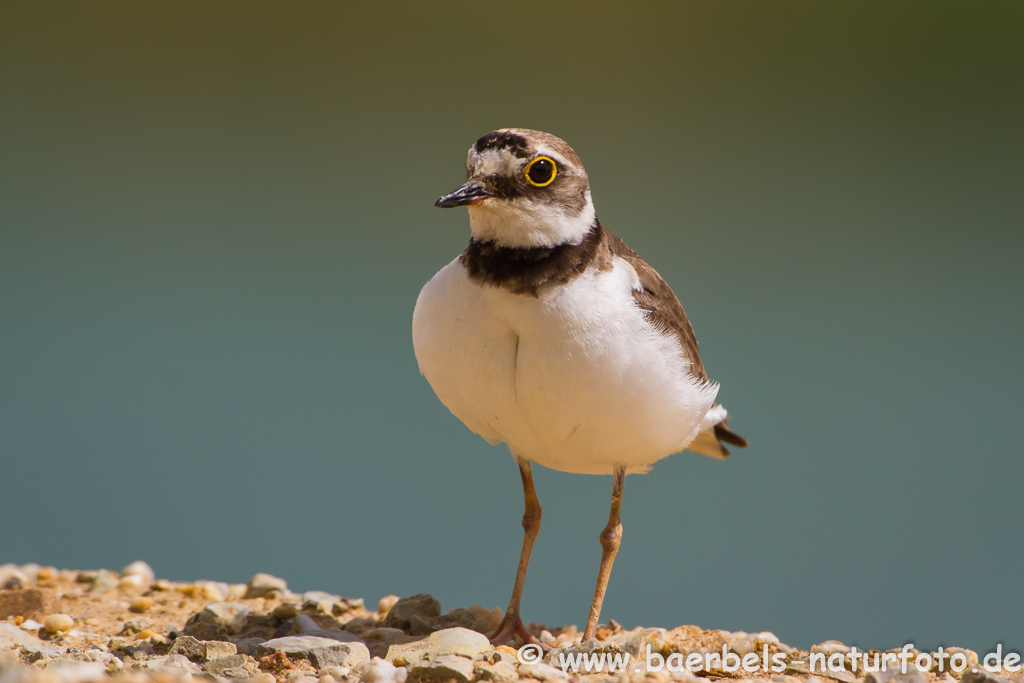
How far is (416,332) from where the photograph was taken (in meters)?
4.88

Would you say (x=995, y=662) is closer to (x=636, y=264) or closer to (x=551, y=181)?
(x=636, y=264)

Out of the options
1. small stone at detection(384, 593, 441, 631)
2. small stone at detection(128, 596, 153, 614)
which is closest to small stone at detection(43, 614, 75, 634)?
small stone at detection(128, 596, 153, 614)

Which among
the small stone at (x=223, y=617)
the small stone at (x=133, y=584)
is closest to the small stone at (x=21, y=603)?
the small stone at (x=223, y=617)

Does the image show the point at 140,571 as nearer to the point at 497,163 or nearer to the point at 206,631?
the point at 206,631

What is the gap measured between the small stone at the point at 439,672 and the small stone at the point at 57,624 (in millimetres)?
2504

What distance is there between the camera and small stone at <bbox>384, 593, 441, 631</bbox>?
5.59 m

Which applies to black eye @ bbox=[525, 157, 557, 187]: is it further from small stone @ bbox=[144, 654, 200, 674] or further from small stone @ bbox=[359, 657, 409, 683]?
small stone @ bbox=[144, 654, 200, 674]

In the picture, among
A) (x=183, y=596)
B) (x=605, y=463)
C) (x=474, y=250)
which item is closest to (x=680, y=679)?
(x=605, y=463)

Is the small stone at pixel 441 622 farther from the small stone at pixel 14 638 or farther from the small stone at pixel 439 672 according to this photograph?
the small stone at pixel 14 638

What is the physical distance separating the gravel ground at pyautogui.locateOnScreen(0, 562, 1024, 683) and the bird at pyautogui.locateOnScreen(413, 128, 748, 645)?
0.71 m

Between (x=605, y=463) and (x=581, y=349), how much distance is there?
928mm

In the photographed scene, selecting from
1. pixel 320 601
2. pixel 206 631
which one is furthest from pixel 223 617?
pixel 320 601

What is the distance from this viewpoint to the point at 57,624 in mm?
5211

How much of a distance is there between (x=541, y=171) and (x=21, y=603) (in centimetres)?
405
